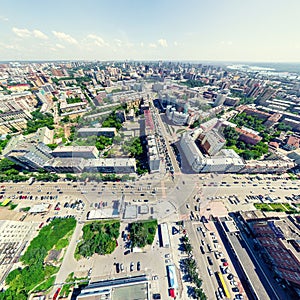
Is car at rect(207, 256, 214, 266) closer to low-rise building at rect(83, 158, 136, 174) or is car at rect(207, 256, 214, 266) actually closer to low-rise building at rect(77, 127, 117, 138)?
low-rise building at rect(83, 158, 136, 174)

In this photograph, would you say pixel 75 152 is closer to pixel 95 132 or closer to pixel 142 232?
pixel 95 132

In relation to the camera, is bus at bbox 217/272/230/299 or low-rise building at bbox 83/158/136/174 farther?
low-rise building at bbox 83/158/136/174

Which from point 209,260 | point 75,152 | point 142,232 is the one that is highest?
point 75,152

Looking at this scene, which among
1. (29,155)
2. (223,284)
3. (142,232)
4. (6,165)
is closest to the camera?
(223,284)

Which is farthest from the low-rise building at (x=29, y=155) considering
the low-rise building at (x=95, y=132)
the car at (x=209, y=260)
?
the car at (x=209, y=260)

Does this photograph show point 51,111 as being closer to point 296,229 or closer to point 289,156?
point 296,229

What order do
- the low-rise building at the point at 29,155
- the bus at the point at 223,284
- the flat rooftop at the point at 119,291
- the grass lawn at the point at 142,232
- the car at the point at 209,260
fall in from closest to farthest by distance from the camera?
1. the flat rooftop at the point at 119,291
2. the bus at the point at 223,284
3. the car at the point at 209,260
4. the grass lawn at the point at 142,232
5. the low-rise building at the point at 29,155

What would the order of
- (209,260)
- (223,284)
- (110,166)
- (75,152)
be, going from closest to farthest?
(223,284), (209,260), (110,166), (75,152)

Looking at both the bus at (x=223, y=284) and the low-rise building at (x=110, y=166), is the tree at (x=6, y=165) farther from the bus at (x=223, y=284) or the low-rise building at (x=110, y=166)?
the bus at (x=223, y=284)

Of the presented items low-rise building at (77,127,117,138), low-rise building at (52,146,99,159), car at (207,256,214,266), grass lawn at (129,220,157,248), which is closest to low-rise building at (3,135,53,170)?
low-rise building at (52,146,99,159)

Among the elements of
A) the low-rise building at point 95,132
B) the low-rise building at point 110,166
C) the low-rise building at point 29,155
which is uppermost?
the low-rise building at point 95,132

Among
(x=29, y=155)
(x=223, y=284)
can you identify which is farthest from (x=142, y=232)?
(x=29, y=155)
